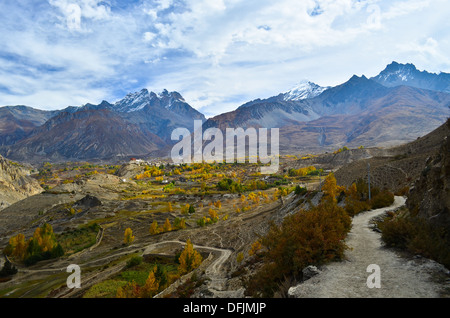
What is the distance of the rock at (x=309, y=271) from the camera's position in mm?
10853

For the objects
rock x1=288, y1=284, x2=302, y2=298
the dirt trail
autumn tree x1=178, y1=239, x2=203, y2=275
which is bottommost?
autumn tree x1=178, y1=239, x2=203, y2=275

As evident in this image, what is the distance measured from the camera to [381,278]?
998 centimetres

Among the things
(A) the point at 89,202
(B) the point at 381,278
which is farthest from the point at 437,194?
(A) the point at 89,202

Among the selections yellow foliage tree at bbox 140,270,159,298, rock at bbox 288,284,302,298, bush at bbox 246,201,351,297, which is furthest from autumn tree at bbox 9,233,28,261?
rock at bbox 288,284,302,298

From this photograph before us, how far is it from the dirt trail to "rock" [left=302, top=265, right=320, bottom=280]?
28cm

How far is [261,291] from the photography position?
12031mm

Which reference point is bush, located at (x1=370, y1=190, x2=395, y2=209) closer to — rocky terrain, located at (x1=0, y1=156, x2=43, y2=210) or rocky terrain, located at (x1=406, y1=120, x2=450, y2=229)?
Answer: rocky terrain, located at (x1=406, y1=120, x2=450, y2=229)

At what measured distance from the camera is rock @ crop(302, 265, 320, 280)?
35.6 feet

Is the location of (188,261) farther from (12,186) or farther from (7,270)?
(12,186)

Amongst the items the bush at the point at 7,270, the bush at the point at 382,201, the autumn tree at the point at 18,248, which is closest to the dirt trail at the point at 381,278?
the bush at the point at 382,201

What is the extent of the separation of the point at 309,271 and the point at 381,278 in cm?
263
